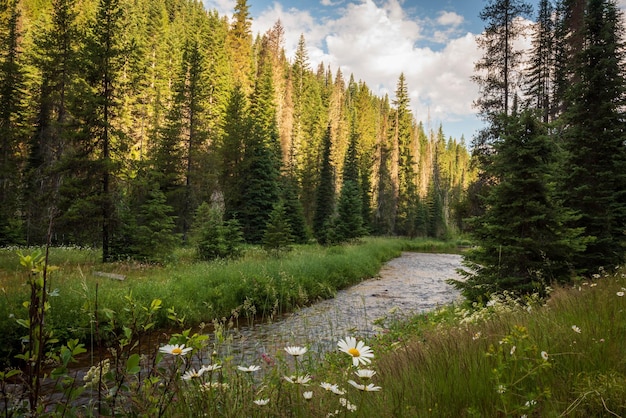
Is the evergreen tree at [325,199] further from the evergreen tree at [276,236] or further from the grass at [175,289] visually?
→ the grass at [175,289]

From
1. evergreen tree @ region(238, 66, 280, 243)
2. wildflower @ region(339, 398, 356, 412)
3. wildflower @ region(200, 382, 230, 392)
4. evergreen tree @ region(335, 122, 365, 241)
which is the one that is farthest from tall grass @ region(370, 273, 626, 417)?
evergreen tree @ region(335, 122, 365, 241)

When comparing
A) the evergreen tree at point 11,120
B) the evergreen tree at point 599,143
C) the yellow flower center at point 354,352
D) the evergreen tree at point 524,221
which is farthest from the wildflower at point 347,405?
the evergreen tree at point 11,120

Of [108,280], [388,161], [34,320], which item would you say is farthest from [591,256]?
[388,161]

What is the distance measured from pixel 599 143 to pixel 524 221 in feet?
16.4

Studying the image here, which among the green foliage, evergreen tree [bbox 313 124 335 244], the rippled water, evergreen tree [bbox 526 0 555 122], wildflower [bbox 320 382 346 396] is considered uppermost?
evergreen tree [bbox 526 0 555 122]

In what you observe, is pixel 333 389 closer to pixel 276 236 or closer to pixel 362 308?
pixel 362 308

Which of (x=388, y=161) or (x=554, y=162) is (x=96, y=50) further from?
(x=388, y=161)

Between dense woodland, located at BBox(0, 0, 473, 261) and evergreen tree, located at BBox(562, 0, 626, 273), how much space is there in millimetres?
11593

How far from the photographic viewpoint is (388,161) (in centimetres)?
5234

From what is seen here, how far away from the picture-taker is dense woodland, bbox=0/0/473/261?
15.5 meters

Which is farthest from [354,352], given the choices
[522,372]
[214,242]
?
[214,242]

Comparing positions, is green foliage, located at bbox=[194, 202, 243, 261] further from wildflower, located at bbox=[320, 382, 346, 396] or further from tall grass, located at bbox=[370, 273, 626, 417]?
wildflower, located at bbox=[320, 382, 346, 396]

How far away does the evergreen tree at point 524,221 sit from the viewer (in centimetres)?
Answer: 721

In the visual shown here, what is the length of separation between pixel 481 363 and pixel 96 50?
61.2 ft
